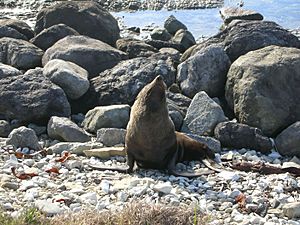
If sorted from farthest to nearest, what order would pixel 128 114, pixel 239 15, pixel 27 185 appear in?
pixel 239 15
pixel 128 114
pixel 27 185

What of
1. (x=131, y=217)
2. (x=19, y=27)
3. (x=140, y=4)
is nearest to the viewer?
(x=131, y=217)

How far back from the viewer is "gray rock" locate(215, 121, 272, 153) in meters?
10.4

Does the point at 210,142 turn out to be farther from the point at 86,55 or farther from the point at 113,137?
the point at 86,55

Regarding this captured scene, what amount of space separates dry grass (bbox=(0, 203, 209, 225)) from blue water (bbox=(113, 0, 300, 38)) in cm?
1696

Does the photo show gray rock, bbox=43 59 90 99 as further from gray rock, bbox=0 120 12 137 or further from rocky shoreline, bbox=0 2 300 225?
gray rock, bbox=0 120 12 137

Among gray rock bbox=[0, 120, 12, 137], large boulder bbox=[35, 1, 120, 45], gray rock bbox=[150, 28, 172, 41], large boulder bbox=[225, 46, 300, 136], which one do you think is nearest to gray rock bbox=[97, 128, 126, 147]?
gray rock bbox=[0, 120, 12, 137]

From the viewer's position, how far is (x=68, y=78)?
11680mm

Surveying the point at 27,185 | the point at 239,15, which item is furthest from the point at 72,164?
the point at 239,15

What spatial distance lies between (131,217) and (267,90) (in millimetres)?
6060

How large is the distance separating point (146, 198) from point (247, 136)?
12.2 feet

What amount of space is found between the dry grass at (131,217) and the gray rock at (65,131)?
14.3 ft

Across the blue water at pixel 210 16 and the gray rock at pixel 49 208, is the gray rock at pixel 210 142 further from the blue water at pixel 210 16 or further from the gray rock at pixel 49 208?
the blue water at pixel 210 16

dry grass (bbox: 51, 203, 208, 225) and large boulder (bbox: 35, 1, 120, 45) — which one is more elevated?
dry grass (bbox: 51, 203, 208, 225)

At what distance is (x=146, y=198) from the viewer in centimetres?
716
